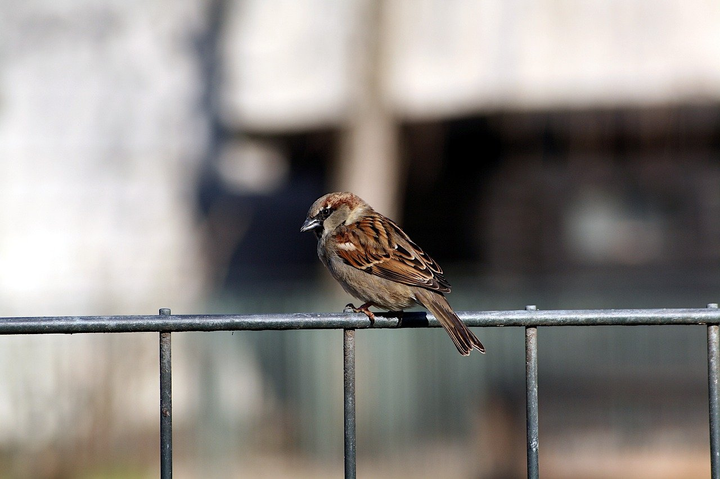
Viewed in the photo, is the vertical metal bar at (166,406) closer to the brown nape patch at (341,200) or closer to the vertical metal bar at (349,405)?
the vertical metal bar at (349,405)

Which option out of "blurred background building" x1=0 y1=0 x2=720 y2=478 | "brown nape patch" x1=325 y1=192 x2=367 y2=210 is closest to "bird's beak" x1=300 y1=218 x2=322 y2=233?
"brown nape patch" x1=325 y1=192 x2=367 y2=210

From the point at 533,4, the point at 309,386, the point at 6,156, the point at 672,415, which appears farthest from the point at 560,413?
the point at 6,156

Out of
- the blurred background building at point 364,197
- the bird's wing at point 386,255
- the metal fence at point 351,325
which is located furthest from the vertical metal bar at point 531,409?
the blurred background building at point 364,197

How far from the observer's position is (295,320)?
2066 millimetres

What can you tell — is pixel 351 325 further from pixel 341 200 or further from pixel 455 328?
pixel 341 200

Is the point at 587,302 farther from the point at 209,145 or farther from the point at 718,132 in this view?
the point at 209,145

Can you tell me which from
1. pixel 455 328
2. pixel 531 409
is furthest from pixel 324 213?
pixel 531 409

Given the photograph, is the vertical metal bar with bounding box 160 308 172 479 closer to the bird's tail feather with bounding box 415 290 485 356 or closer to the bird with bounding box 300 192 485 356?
the bird's tail feather with bounding box 415 290 485 356

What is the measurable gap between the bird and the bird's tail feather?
1cm

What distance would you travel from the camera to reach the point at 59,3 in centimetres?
958

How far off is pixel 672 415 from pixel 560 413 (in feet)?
3.02

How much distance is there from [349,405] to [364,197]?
19.2 ft

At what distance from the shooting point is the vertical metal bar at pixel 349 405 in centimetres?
208

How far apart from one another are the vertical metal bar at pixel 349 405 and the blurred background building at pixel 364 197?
4.71 metres
